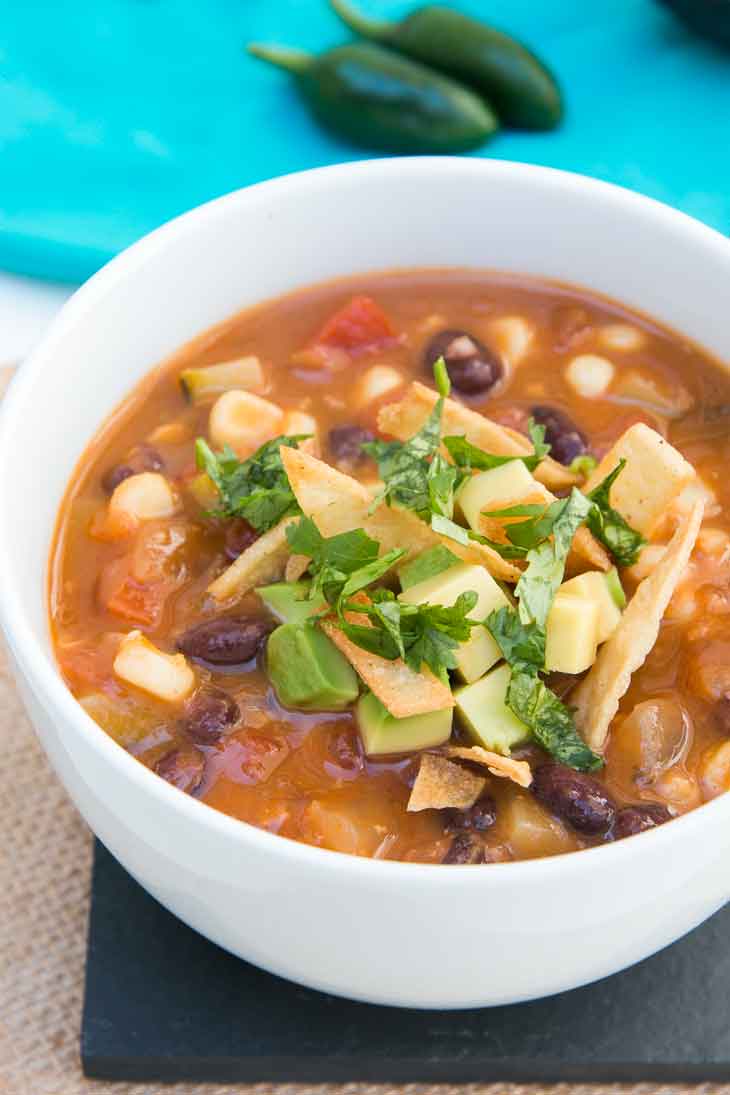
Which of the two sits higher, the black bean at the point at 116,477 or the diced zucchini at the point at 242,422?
the diced zucchini at the point at 242,422

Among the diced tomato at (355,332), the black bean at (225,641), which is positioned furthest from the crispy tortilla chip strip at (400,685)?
the diced tomato at (355,332)

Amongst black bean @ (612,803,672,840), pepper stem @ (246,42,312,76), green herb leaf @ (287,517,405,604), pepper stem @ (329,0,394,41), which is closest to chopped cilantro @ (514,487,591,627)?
green herb leaf @ (287,517,405,604)

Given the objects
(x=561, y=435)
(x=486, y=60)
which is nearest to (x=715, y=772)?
(x=561, y=435)

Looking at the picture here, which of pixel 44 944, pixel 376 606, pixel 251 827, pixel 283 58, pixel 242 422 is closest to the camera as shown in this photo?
pixel 251 827

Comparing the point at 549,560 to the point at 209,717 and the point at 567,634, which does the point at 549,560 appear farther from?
the point at 209,717

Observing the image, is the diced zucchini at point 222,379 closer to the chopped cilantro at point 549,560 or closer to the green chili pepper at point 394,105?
the chopped cilantro at point 549,560

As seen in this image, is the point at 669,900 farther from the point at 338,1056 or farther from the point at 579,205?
the point at 579,205

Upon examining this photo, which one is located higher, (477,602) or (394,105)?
(477,602)
